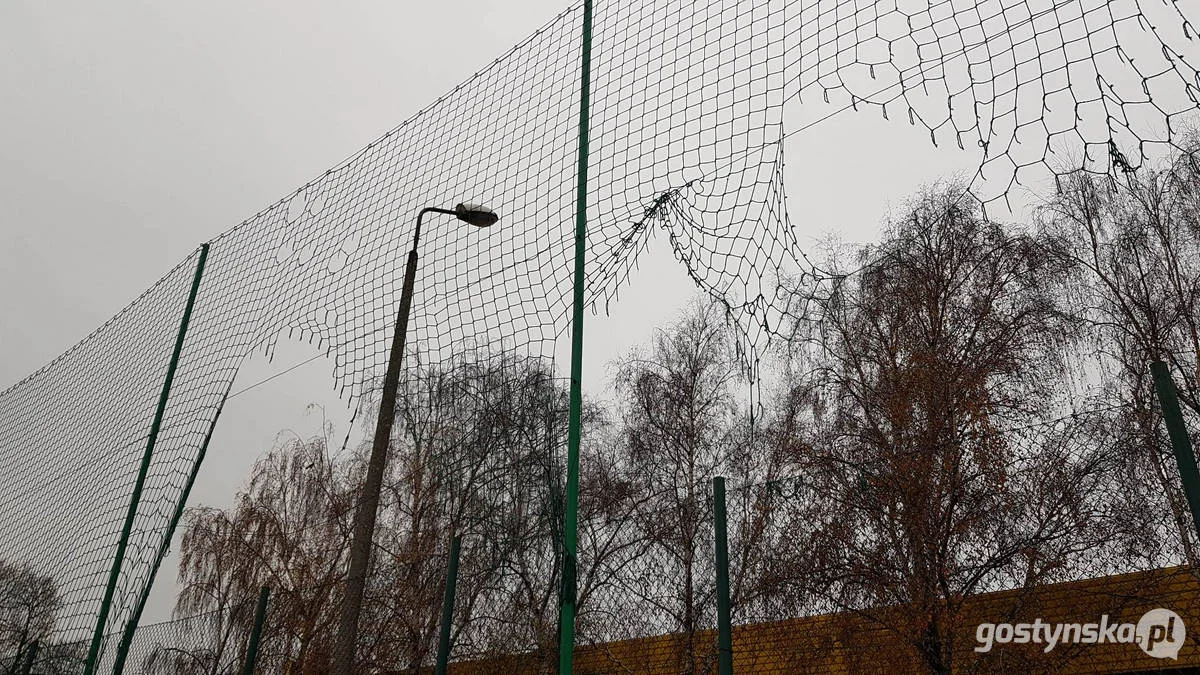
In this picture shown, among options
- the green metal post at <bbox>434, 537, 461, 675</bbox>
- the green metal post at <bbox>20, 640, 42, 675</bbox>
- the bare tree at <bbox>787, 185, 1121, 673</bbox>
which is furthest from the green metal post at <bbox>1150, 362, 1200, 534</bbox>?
the green metal post at <bbox>20, 640, 42, 675</bbox>

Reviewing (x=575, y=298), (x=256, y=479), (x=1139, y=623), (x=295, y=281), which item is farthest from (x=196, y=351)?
(x=256, y=479)

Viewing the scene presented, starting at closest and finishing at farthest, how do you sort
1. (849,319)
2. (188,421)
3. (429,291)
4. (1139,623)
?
(429,291) → (1139,623) → (188,421) → (849,319)

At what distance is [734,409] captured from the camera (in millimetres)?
11781

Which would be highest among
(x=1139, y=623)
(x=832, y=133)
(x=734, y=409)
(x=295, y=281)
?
(x=734, y=409)

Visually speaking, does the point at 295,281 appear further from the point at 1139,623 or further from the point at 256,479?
the point at 256,479

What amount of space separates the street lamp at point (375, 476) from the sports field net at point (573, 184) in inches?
4.4

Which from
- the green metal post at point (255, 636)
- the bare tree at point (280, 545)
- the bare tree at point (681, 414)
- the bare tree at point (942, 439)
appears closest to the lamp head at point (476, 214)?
the bare tree at point (942, 439)

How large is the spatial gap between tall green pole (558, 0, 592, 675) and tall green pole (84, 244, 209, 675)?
377 cm

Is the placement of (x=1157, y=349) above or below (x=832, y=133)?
above

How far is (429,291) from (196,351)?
8.04ft

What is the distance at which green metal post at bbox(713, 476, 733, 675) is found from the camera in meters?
4.30

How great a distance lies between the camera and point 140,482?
621 centimetres

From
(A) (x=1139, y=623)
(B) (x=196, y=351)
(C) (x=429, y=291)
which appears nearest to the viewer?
(C) (x=429, y=291)

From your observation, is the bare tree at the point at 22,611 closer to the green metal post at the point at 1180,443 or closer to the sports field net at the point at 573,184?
the sports field net at the point at 573,184
